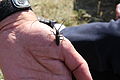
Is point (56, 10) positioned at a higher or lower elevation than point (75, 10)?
higher

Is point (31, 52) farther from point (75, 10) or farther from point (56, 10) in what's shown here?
point (75, 10)

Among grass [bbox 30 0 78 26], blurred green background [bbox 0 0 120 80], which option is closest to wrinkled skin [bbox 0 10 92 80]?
blurred green background [bbox 0 0 120 80]

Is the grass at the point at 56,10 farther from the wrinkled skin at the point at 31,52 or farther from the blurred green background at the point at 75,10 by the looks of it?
the wrinkled skin at the point at 31,52

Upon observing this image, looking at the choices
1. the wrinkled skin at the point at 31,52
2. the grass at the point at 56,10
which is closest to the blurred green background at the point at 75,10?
the grass at the point at 56,10

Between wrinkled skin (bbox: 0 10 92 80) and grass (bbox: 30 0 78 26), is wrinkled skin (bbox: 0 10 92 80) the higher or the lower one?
the higher one

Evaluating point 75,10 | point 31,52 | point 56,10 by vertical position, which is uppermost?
point 31,52

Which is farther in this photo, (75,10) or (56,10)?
(75,10)

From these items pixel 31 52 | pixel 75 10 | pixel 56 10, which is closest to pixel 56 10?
pixel 56 10

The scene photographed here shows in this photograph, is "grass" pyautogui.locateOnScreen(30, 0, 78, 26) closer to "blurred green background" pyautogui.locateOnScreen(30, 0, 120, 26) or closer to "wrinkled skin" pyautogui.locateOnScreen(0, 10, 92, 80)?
"blurred green background" pyautogui.locateOnScreen(30, 0, 120, 26)

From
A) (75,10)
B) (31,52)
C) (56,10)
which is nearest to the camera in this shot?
(31,52)
